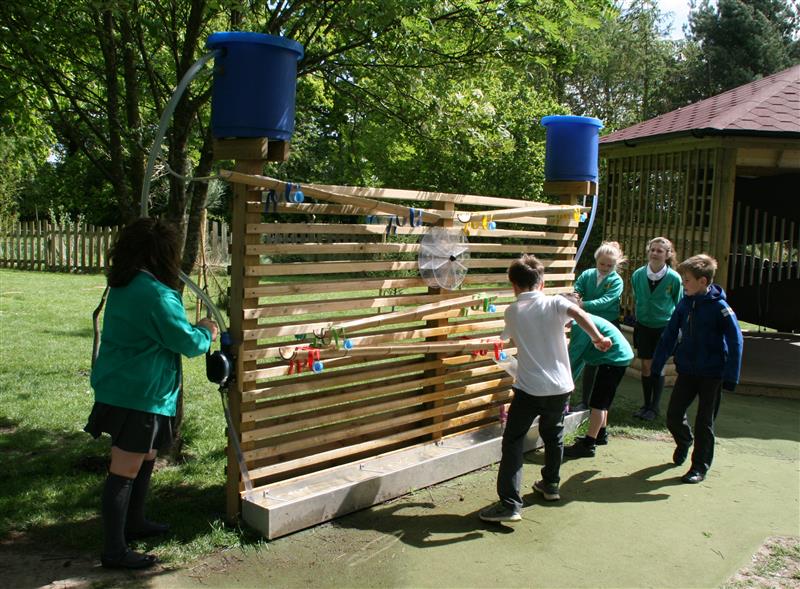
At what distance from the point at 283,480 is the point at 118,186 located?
2.39 metres

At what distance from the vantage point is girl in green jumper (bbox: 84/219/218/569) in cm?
361

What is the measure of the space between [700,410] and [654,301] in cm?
199

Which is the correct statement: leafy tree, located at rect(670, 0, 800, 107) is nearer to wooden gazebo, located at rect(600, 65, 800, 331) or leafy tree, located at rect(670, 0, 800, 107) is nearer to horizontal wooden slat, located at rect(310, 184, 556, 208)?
wooden gazebo, located at rect(600, 65, 800, 331)

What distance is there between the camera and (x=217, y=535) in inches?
161

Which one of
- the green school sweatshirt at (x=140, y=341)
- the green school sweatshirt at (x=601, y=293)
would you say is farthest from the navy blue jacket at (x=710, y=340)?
the green school sweatshirt at (x=140, y=341)

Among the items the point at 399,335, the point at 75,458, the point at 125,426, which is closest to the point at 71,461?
the point at 75,458

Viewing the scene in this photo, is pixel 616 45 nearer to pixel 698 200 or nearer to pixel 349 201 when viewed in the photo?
pixel 698 200

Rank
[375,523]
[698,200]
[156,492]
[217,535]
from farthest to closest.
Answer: [698,200]
[156,492]
[375,523]
[217,535]

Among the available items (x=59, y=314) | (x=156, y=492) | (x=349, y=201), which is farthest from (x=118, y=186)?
(x=59, y=314)

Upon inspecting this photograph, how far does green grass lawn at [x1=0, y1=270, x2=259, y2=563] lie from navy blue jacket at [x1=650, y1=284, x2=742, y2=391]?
11.3 feet

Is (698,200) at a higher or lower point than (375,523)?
higher

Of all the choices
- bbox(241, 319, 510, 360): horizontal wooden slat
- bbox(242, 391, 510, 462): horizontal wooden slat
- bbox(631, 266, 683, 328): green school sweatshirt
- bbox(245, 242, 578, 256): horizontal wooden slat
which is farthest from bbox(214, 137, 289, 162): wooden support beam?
bbox(631, 266, 683, 328): green school sweatshirt

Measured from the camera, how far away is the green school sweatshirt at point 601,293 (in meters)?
6.29

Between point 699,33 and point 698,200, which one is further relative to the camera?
point 699,33
